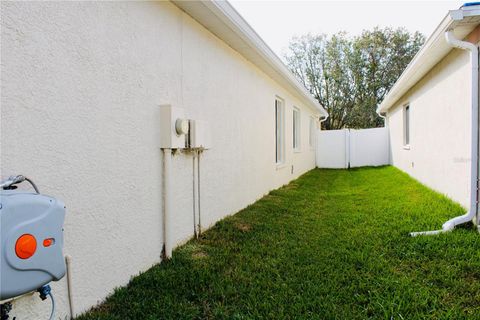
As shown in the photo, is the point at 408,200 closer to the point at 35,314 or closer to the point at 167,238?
the point at 167,238

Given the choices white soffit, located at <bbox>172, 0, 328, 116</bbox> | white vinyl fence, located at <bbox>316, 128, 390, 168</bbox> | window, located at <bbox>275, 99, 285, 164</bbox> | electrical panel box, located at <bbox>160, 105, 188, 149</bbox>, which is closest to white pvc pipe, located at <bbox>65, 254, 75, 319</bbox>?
electrical panel box, located at <bbox>160, 105, 188, 149</bbox>

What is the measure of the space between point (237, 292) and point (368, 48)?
87.4 feet

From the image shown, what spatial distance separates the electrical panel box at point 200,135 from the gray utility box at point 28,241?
7.25 ft

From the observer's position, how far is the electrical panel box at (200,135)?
3.85 m

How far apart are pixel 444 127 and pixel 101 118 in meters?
5.98

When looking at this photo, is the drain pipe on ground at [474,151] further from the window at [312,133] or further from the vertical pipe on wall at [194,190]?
the window at [312,133]

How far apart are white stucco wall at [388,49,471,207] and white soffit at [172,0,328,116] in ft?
9.61

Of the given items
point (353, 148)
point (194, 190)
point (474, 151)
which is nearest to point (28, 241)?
point (194, 190)

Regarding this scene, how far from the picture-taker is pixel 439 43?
513 cm

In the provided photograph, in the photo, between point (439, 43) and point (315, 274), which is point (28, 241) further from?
point (439, 43)

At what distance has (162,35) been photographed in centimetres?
335

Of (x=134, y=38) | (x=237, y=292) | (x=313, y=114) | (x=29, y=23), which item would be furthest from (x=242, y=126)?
(x=313, y=114)

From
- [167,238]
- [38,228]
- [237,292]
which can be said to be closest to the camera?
[38,228]

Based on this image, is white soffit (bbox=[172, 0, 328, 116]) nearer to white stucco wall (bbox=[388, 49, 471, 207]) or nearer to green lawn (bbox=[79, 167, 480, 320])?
green lawn (bbox=[79, 167, 480, 320])
